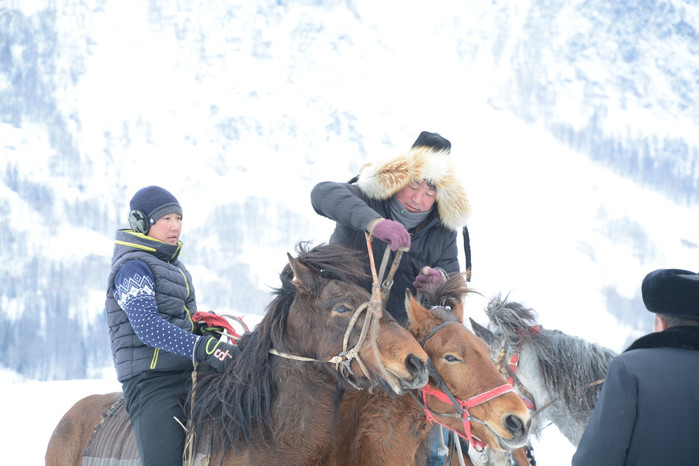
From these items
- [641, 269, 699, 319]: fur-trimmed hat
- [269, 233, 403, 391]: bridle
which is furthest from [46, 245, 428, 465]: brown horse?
[641, 269, 699, 319]: fur-trimmed hat

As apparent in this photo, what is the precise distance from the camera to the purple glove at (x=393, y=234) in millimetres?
2484

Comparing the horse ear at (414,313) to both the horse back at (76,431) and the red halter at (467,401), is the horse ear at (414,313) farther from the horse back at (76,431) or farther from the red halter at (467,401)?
the horse back at (76,431)

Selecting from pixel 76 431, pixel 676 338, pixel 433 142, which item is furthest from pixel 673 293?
pixel 76 431

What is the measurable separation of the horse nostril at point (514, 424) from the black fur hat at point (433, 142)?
5.28 feet

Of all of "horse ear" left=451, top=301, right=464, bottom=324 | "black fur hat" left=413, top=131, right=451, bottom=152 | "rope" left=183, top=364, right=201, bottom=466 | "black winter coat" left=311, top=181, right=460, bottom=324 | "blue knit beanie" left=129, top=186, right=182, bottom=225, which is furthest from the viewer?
"black fur hat" left=413, top=131, right=451, bottom=152

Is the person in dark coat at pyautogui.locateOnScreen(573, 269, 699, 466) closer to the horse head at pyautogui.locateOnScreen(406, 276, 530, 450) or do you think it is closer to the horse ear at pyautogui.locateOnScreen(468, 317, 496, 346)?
the horse head at pyautogui.locateOnScreen(406, 276, 530, 450)

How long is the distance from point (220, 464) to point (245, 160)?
474 inches

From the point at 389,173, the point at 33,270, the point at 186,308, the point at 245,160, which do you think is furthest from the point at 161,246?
the point at 245,160

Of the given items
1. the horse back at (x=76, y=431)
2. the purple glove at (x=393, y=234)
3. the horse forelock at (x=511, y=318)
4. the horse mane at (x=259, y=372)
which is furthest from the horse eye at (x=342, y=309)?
the horse forelock at (x=511, y=318)

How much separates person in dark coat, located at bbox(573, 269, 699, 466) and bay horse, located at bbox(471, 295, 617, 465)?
2022 millimetres

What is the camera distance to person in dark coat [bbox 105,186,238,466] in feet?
8.43

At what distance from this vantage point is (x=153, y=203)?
2.94 metres

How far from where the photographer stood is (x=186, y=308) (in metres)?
3.06

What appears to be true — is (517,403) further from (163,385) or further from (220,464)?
(163,385)
